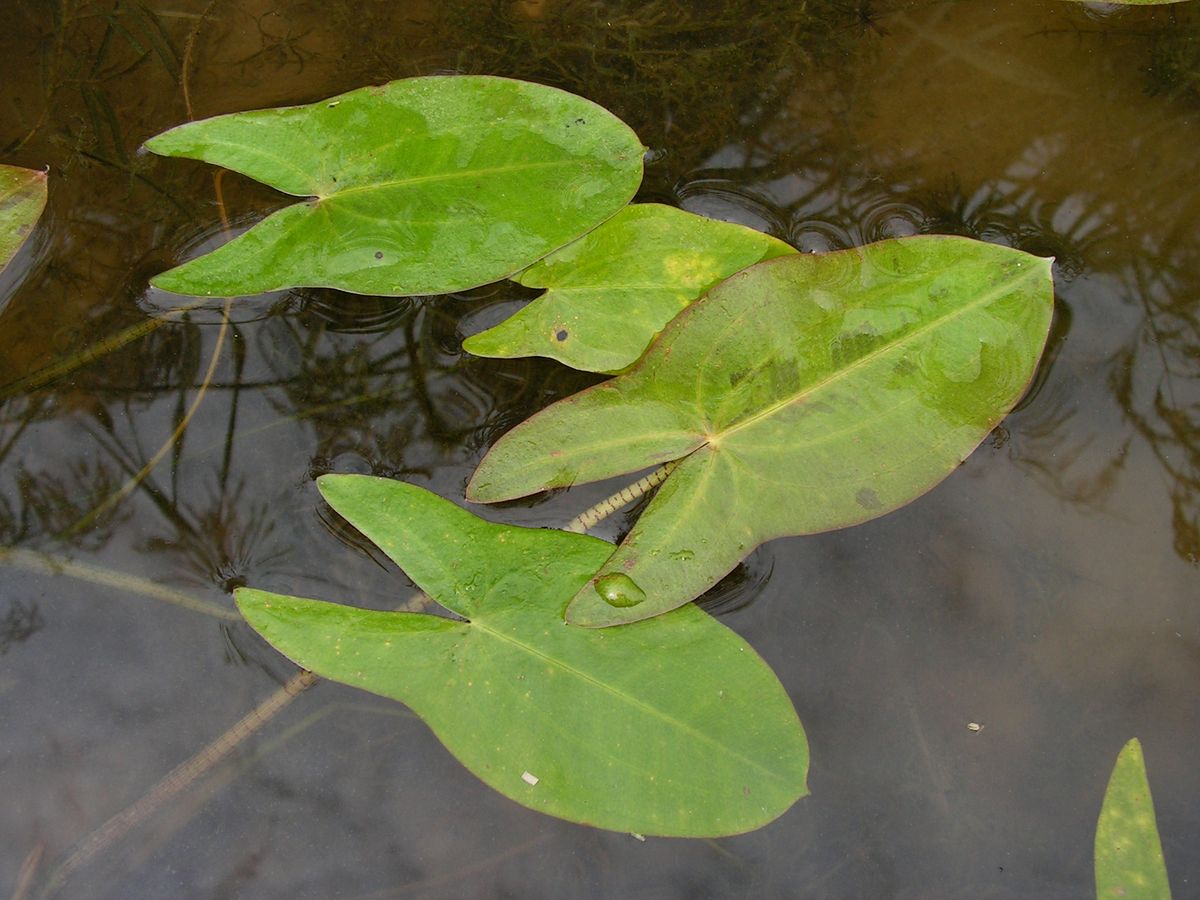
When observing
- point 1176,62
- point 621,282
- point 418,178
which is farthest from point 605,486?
point 1176,62

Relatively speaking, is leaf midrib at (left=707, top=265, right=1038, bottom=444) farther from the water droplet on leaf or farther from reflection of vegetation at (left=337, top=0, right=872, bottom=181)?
reflection of vegetation at (left=337, top=0, right=872, bottom=181)

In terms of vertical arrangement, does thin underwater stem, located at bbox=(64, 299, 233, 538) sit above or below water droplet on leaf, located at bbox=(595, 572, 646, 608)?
below

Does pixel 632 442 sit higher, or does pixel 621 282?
pixel 621 282

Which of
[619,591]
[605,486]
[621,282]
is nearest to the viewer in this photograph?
[619,591]

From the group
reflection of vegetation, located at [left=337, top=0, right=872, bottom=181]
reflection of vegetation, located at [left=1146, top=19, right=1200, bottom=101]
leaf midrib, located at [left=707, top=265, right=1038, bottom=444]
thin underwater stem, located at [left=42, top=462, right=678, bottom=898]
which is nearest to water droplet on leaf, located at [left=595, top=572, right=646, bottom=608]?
thin underwater stem, located at [left=42, top=462, right=678, bottom=898]

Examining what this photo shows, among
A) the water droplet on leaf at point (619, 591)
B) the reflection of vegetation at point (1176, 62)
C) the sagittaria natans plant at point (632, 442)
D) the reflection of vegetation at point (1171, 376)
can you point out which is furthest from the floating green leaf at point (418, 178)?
the reflection of vegetation at point (1176, 62)

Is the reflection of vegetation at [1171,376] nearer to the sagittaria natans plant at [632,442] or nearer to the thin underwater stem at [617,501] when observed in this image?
the sagittaria natans plant at [632,442]

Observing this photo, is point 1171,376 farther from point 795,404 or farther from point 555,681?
point 555,681
